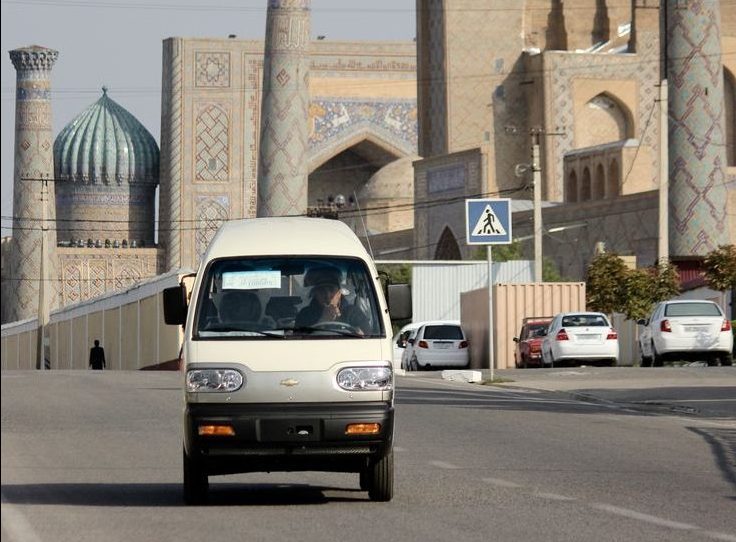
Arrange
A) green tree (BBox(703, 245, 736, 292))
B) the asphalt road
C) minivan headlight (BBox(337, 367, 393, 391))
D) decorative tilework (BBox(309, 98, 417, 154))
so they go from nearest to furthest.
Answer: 1. the asphalt road
2. minivan headlight (BBox(337, 367, 393, 391))
3. green tree (BBox(703, 245, 736, 292))
4. decorative tilework (BBox(309, 98, 417, 154))

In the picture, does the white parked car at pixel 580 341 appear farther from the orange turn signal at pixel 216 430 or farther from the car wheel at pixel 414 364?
the orange turn signal at pixel 216 430

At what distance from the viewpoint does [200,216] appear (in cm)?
7412

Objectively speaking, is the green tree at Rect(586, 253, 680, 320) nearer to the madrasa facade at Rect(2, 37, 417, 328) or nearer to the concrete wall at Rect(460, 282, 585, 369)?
the concrete wall at Rect(460, 282, 585, 369)

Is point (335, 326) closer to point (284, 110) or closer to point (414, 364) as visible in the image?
point (414, 364)

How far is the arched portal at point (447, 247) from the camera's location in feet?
211

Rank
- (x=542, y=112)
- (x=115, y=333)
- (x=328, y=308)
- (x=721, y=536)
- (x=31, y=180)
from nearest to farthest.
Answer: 1. (x=721, y=536)
2. (x=328, y=308)
3. (x=115, y=333)
4. (x=542, y=112)
5. (x=31, y=180)

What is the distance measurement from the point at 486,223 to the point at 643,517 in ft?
59.5

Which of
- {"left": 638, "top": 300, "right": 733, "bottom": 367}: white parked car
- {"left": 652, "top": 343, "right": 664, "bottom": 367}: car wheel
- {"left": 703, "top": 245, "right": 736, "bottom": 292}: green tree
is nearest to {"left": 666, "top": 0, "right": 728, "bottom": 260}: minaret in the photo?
{"left": 703, "top": 245, "right": 736, "bottom": 292}: green tree

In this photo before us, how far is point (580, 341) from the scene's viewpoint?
111ft

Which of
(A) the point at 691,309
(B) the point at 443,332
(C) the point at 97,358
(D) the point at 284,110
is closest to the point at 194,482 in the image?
(A) the point at 691,309

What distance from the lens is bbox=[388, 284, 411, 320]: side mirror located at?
408 inches

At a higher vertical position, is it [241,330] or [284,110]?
[284,110]

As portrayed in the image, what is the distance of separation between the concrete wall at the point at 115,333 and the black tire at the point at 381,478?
104 ft

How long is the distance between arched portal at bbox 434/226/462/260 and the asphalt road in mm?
44546
